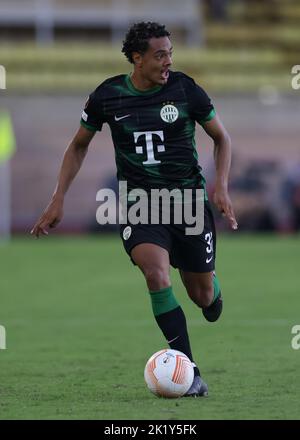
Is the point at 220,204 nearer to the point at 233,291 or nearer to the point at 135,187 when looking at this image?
the point at 135,187

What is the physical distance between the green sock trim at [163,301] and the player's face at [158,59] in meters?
1.40

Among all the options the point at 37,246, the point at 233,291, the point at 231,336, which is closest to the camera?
the point at 231,336

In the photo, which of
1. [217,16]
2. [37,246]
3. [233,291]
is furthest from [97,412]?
[217,16]

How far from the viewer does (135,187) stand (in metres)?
7.11

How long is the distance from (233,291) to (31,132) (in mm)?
13118

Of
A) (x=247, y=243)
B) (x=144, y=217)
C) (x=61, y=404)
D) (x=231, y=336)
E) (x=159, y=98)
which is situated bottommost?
(x=247, y=243)

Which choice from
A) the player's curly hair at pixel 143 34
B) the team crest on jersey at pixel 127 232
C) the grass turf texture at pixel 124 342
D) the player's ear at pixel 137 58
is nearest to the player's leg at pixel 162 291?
the team crest on jersey at pixel 127 232

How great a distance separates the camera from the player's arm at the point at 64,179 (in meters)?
7.19

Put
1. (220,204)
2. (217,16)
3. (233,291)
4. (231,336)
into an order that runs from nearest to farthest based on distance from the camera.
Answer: (220,204) → (231,336) → (233,291) → (217,16)

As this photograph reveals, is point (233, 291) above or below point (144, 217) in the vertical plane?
below

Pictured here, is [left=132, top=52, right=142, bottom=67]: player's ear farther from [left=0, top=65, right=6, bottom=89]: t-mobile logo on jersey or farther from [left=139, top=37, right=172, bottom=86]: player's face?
[left=0, top=65, right=6, bottom=89]: t-mobile logo on jersey

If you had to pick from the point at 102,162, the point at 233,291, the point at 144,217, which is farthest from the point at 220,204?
the point at 102,162

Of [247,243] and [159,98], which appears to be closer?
[159,98]

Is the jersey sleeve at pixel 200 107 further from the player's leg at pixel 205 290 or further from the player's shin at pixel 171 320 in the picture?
the player's shin at pixel 171 320
